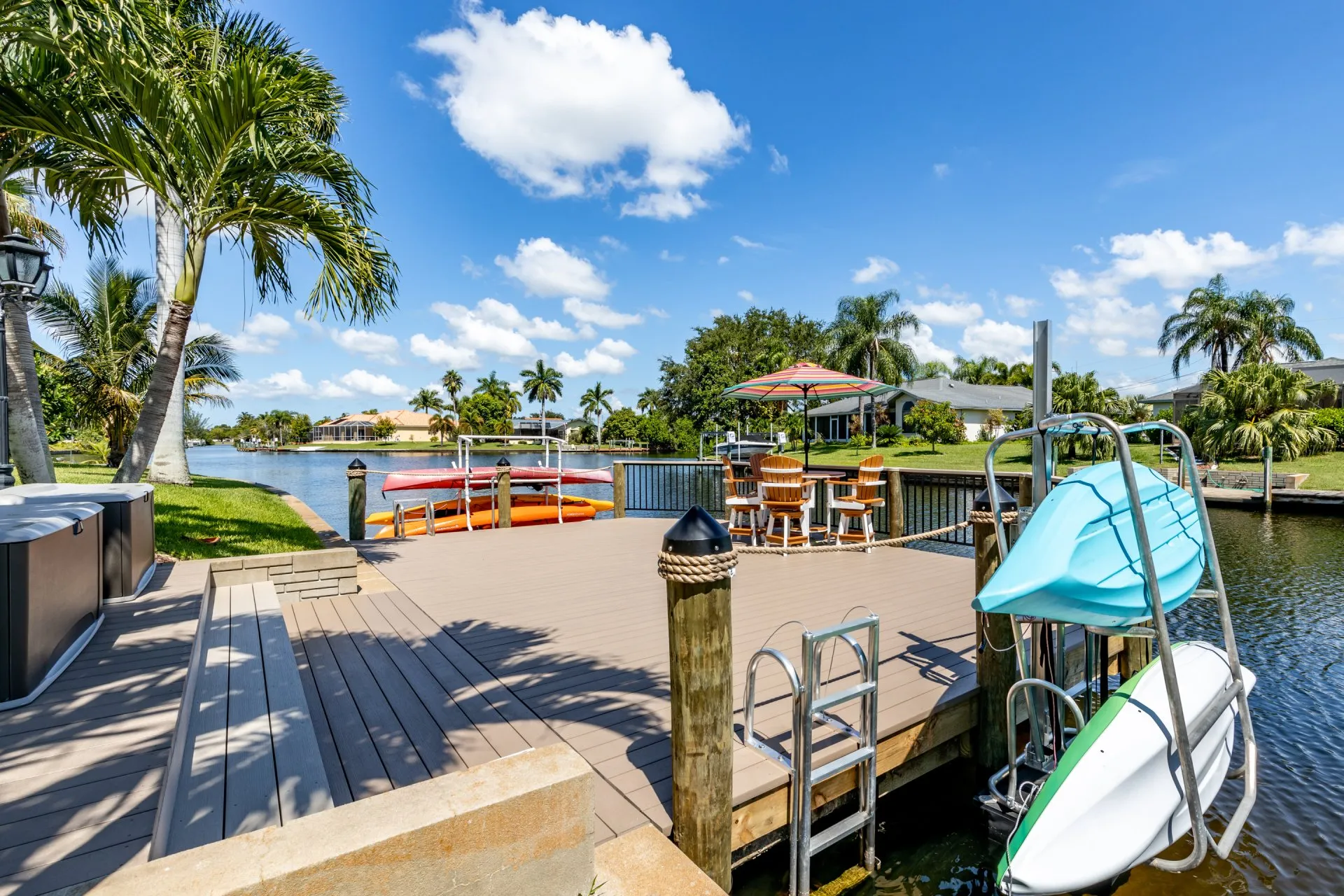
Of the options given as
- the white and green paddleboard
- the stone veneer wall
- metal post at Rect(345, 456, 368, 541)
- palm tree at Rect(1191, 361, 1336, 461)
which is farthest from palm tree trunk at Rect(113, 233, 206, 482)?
palm tree at Rect(1191, 361, 1336, 461)

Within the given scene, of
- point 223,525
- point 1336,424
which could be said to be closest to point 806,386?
point 223,525

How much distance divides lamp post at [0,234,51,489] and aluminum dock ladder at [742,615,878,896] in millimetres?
5141

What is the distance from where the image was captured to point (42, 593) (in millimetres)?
2293

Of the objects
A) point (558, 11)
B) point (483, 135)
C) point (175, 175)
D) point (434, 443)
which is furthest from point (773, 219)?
point (434, 443)

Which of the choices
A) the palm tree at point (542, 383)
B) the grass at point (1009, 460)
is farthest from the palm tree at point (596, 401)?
the grass at point (1009, 460)

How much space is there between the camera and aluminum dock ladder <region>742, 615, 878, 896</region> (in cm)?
212

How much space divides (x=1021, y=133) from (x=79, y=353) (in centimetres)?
2453

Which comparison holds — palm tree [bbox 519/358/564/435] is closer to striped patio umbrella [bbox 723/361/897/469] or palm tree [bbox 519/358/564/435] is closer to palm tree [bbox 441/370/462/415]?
palm tree [bbox 441/370/462/415]

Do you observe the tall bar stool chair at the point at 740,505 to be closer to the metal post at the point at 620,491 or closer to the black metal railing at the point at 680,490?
the black metal railing at the point at 680,490

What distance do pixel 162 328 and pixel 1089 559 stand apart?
1084 cm

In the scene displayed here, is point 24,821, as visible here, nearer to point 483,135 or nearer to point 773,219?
point 483,135

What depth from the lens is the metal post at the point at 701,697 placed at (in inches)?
73.1

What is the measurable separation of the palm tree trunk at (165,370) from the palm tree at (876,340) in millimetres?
34724

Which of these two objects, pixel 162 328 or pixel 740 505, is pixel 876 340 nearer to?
pixel 740 505
